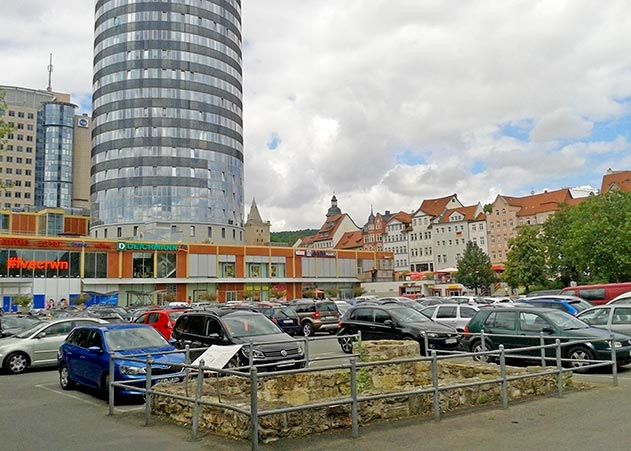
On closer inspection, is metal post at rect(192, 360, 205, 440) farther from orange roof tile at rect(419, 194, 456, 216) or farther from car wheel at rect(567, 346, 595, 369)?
orange roof tile at rect(419, 194, 456, 216)

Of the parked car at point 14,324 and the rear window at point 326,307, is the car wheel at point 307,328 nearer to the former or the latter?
the rear window at point 326,307

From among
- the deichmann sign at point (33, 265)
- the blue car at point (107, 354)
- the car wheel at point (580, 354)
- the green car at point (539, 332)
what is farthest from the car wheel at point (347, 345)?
the deichmann sign at point (33, 265)

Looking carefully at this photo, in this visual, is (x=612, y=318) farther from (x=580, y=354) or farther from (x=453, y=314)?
(x=453, y=314)

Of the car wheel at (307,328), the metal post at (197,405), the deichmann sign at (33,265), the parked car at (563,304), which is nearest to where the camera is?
the metal post at (197,405)

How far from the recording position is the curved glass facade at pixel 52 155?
16525 cm

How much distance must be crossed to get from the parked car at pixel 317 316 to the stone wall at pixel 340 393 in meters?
17.7

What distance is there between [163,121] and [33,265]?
3602 cm

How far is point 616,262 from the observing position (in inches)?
2354

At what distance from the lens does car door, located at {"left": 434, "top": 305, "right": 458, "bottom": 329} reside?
79.8 ft

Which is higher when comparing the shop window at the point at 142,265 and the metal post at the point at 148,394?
the shop window at the point at 142,265

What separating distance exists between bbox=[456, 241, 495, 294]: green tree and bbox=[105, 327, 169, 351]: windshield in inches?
3119

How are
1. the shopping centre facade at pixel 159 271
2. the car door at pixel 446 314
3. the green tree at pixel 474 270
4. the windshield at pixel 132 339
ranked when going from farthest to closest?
the green tree at pixel 474 270 → the shopping centre facade at pixel 159 271 → the car door at pixel 446 314 → the windshield at pixel 132 339

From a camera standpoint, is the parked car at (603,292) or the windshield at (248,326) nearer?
the windshield at (248,326)

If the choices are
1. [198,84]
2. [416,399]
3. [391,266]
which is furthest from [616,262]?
[198,84]
